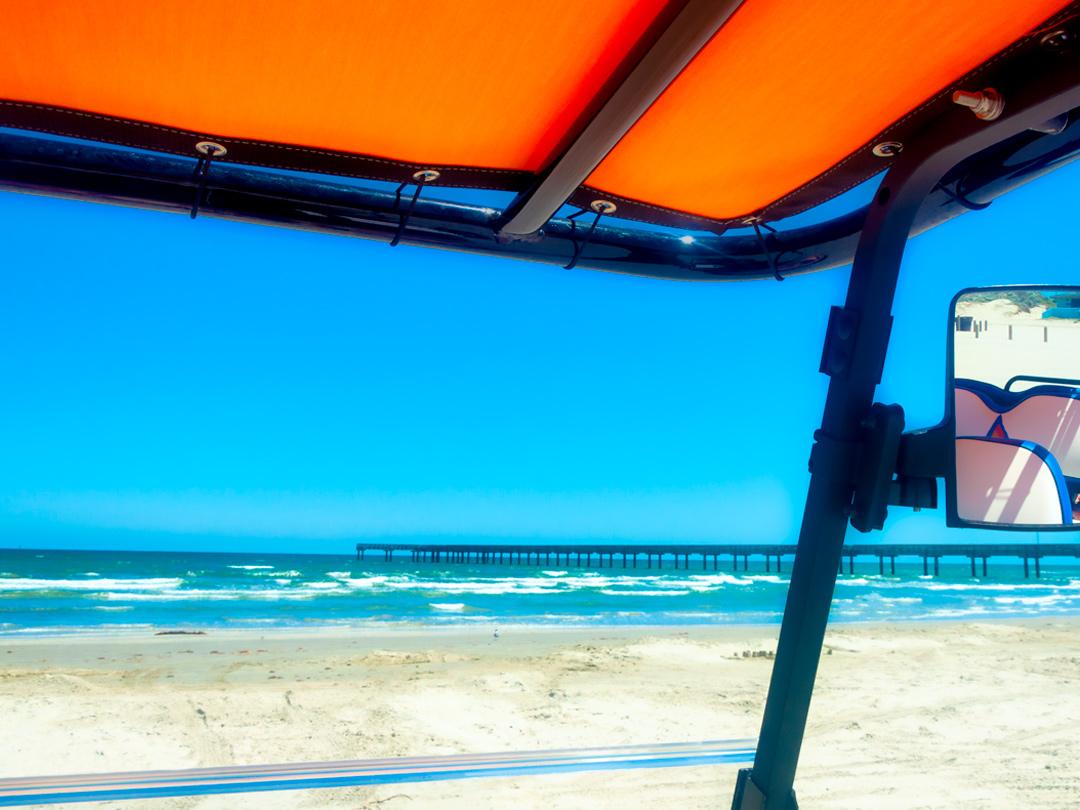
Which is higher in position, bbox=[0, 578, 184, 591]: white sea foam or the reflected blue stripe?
the reflected blue stripe

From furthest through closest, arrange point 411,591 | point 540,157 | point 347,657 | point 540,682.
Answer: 1. point 411,591
2. point 347,657
3. point 540,682
4. point 540,157

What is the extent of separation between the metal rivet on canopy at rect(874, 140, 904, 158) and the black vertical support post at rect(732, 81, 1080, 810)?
0.5 inches

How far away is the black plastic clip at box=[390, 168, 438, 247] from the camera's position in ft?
4.92

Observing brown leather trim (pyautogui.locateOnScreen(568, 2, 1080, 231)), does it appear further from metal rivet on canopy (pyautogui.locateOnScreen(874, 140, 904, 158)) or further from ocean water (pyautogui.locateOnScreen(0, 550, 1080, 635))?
ocean water (pyautogui.locateOnScreen(0, 550, 1080, 635))

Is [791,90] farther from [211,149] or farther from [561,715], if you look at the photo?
[561,715]

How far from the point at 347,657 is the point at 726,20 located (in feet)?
27.7

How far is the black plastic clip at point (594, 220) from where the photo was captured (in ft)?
5.34

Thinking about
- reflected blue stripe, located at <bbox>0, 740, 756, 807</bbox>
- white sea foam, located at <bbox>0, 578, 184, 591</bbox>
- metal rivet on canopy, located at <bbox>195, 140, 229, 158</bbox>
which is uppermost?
metal rivet on canopy, located at <bbox>195, 140, 229, 158</bbox>

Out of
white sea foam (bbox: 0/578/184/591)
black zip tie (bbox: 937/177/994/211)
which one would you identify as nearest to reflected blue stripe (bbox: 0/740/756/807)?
black zip tie (bbox: 937/177/994/211)

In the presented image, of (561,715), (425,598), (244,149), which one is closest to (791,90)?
(244,149)

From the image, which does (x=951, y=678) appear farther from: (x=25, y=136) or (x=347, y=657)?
(x=25, y=136)

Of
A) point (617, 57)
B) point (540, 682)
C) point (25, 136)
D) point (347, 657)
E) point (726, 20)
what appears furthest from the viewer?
point (347, 657)

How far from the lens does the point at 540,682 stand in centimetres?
600

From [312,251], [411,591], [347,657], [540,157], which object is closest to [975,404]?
[540,157]
